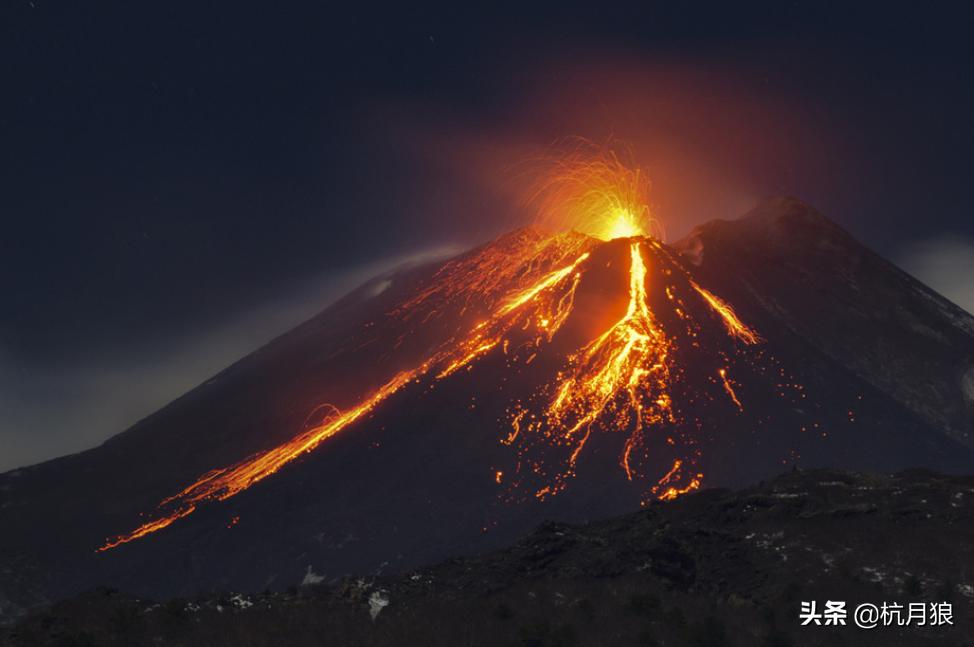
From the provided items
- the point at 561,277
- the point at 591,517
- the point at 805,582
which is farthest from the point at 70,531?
the point at 805,582

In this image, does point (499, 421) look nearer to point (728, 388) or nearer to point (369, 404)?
point (369, 404)

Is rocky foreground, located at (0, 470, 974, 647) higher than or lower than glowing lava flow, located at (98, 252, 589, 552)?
lower

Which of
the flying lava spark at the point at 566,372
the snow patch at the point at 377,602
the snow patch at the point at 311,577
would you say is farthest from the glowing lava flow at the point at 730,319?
the snow patch at the point at 377,602

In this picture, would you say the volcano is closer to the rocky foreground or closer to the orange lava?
the orange lava

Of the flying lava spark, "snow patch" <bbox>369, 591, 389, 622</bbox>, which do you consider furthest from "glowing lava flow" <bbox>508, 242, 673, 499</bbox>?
"snow patch" <bbox>369, 591, 389, 622</bbox>

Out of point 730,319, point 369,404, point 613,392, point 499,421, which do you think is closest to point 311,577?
point 499,421

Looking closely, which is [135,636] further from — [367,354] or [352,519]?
[367,354]
